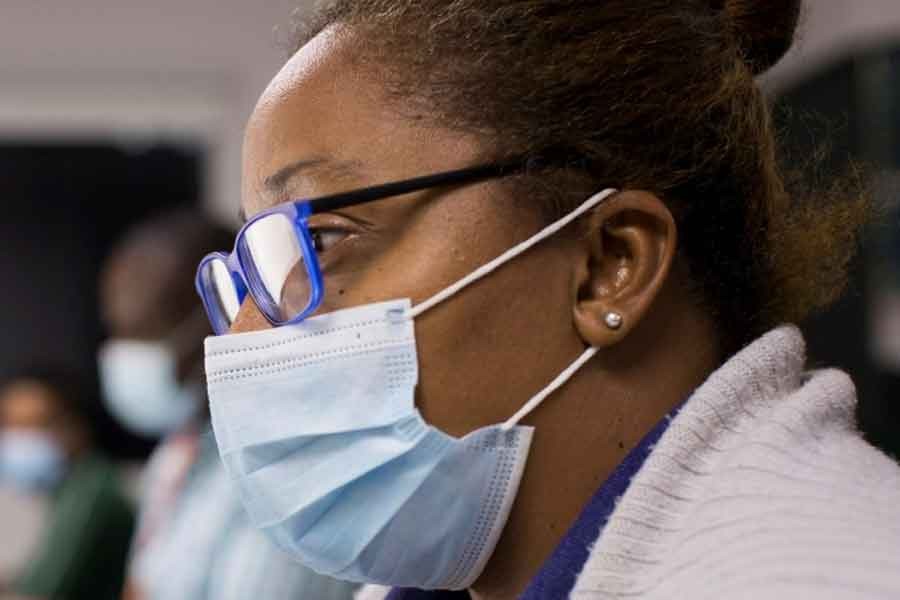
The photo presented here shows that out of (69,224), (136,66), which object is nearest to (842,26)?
(136,66)

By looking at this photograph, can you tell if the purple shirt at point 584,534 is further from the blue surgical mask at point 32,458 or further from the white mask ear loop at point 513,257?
the blue surgical mask at point 32,458

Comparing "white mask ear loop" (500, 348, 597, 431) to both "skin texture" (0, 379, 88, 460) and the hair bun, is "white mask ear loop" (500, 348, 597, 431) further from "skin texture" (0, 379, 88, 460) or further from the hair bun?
"skin texture" (0, 379, 88, 460)

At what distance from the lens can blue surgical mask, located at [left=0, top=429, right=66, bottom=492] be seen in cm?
343

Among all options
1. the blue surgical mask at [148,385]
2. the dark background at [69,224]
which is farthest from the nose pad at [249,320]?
the dark background at [69,224]

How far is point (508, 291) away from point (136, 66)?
3.12 meters

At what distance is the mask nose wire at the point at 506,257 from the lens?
3.09ft

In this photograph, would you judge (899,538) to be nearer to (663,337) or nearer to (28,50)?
(663,337)

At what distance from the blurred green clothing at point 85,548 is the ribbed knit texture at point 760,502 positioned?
2105 millimetres

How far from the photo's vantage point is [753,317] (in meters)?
1.07

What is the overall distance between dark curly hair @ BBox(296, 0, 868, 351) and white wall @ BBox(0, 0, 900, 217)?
2.83m

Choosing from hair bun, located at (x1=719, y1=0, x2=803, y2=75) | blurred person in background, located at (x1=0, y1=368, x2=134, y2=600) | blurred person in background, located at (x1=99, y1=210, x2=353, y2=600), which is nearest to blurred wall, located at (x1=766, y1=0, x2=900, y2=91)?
blurred person in background, located at (x1=99, y1=210, x2=353, y2=600)

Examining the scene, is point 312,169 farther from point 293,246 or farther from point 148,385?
point 148,385

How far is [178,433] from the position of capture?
7.75 ft

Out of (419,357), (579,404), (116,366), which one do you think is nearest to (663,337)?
(579,404)
